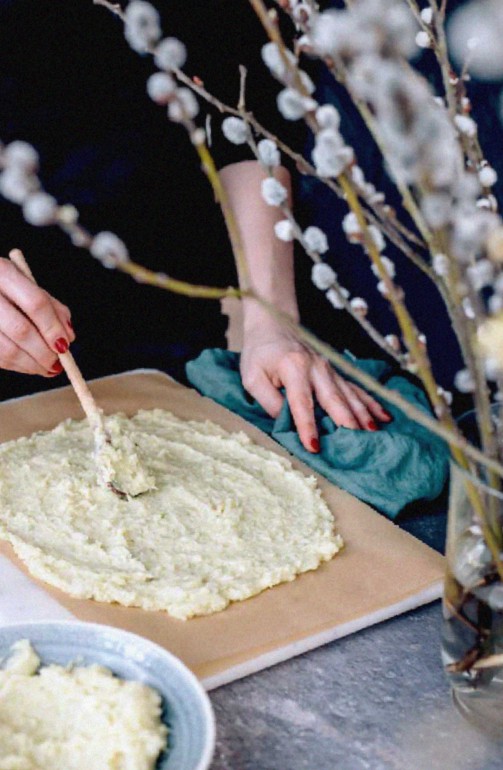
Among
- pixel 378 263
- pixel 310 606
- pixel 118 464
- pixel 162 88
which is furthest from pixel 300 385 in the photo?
pixel 162 88

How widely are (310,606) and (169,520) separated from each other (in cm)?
24

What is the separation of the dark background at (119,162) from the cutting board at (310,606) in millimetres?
638

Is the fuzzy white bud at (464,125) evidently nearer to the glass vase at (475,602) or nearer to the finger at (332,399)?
the glass vase at (475,602)

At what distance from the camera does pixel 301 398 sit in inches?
54.9

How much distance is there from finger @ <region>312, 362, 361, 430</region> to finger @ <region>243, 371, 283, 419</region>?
7 cm

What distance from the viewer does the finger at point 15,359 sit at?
131cm

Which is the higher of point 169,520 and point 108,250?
point 108,250

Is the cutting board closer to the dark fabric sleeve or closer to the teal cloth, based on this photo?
the teal cloth

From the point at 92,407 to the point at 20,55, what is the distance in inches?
26.4

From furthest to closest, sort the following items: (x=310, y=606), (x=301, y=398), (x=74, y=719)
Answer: (x=301, y=398) < (x=310, y=606) < (x=74, y=719)

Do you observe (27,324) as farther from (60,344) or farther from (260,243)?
(260,243)

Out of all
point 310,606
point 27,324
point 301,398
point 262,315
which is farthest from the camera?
point 262,315

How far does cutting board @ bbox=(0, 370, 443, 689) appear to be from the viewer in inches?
37.3

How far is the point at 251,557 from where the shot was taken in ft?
3.62
